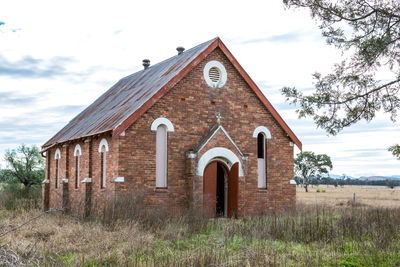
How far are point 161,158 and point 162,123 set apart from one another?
143 cm

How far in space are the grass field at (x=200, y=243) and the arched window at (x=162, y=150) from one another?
3.42 meters

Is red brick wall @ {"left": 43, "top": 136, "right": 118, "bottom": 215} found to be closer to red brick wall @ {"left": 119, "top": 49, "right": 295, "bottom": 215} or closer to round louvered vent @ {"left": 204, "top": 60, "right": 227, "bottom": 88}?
red brick wall @ {"left": 119, "top": 49, "right": 295, "bottom": 215}

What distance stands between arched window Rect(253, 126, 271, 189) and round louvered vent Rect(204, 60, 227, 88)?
291 centimetres

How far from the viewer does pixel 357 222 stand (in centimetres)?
1525

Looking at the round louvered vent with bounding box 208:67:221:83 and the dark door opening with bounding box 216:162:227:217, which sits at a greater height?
the round louvered vent with bounding box 208:67:221:83

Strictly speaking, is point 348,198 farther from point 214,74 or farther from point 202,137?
point 202,137

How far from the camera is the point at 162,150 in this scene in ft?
63.6

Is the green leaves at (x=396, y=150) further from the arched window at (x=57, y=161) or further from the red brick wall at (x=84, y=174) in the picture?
the arched window at (x=57, y=161)

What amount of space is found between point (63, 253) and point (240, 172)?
10.6 m

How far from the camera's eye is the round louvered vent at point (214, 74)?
2120cm

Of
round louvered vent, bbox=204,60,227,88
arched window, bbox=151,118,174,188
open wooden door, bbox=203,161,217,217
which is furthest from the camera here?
round louvered vent, bbox=204,60,227,88

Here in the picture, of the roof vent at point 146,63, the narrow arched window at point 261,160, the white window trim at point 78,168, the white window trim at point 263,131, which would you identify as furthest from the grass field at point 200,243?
the roof vent at point 146,63

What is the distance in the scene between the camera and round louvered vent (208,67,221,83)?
21.2 metres

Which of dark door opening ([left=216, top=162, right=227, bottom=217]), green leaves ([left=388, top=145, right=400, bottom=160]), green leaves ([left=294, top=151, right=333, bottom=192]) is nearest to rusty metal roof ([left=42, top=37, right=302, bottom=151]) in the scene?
dark door opening ([left=216, top=162, right=227, bottom=217])
